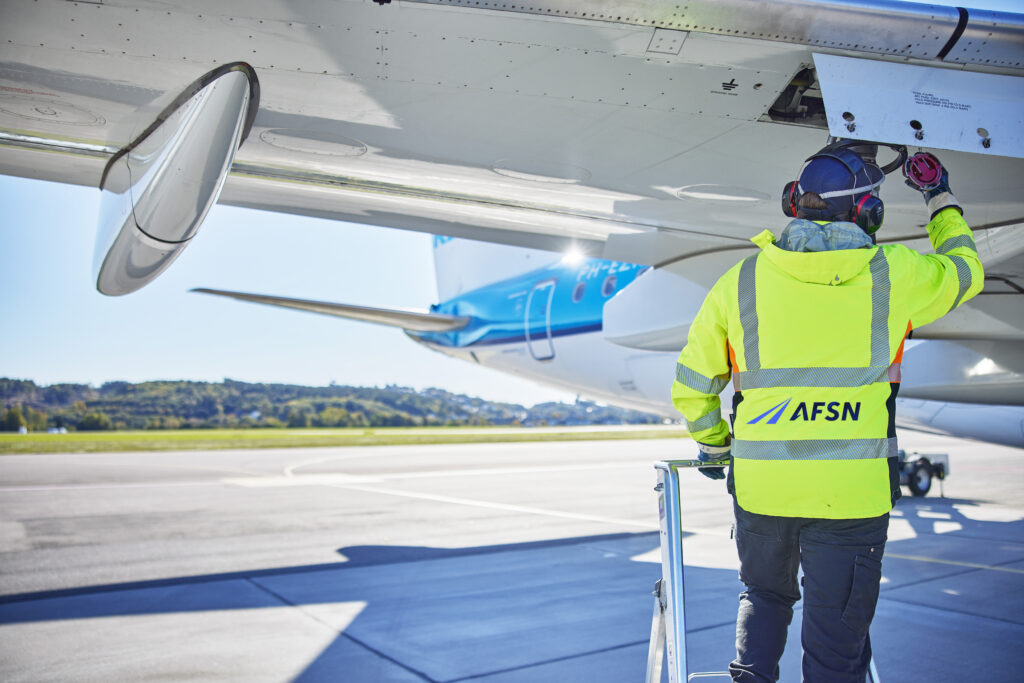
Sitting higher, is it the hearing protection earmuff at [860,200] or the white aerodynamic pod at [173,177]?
the white aerodynamic pod at [173,177]

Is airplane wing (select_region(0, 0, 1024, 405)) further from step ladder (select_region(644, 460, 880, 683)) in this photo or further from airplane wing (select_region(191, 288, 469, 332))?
airplane wing (select_region(191, 288, 469, 332))

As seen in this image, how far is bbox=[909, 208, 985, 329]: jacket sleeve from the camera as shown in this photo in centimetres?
218

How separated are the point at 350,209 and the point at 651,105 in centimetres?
309

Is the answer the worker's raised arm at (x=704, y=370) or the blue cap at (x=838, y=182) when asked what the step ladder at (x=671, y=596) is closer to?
the worker's raised arm at (x=704, y=370)

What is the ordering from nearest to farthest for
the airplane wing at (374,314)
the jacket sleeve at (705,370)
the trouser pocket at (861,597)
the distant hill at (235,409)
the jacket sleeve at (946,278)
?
the trouser pocket at (861,597) → the jacket sleeve at (946,278) → the jacket sleeve at (705,370) → the airplane wing at (374,314) → the distant hill at (235,409)

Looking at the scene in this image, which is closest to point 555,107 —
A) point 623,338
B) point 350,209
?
point 350,209

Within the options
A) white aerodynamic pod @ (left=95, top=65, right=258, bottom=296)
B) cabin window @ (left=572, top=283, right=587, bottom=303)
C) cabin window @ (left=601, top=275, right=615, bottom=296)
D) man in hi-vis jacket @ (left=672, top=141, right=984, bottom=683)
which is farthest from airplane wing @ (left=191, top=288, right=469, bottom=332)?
man in hi-vis jacket @ (left=672, top=141, right=984, bottom=683)

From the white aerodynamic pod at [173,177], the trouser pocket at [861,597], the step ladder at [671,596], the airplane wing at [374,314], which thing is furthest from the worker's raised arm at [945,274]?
the airplane wing at [374,314]

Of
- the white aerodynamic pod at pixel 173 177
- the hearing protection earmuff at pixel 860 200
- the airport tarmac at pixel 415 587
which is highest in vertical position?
the white aerodynamic pod at pixel 173 177

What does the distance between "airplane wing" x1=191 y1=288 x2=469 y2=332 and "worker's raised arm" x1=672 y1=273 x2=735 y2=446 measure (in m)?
9.23

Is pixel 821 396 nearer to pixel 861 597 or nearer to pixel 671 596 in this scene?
pixel 861 597

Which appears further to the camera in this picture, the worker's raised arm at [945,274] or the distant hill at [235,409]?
the distant hill at [235,409]

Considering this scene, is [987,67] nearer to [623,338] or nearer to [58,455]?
[623,338]

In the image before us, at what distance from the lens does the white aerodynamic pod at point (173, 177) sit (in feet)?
11.6
